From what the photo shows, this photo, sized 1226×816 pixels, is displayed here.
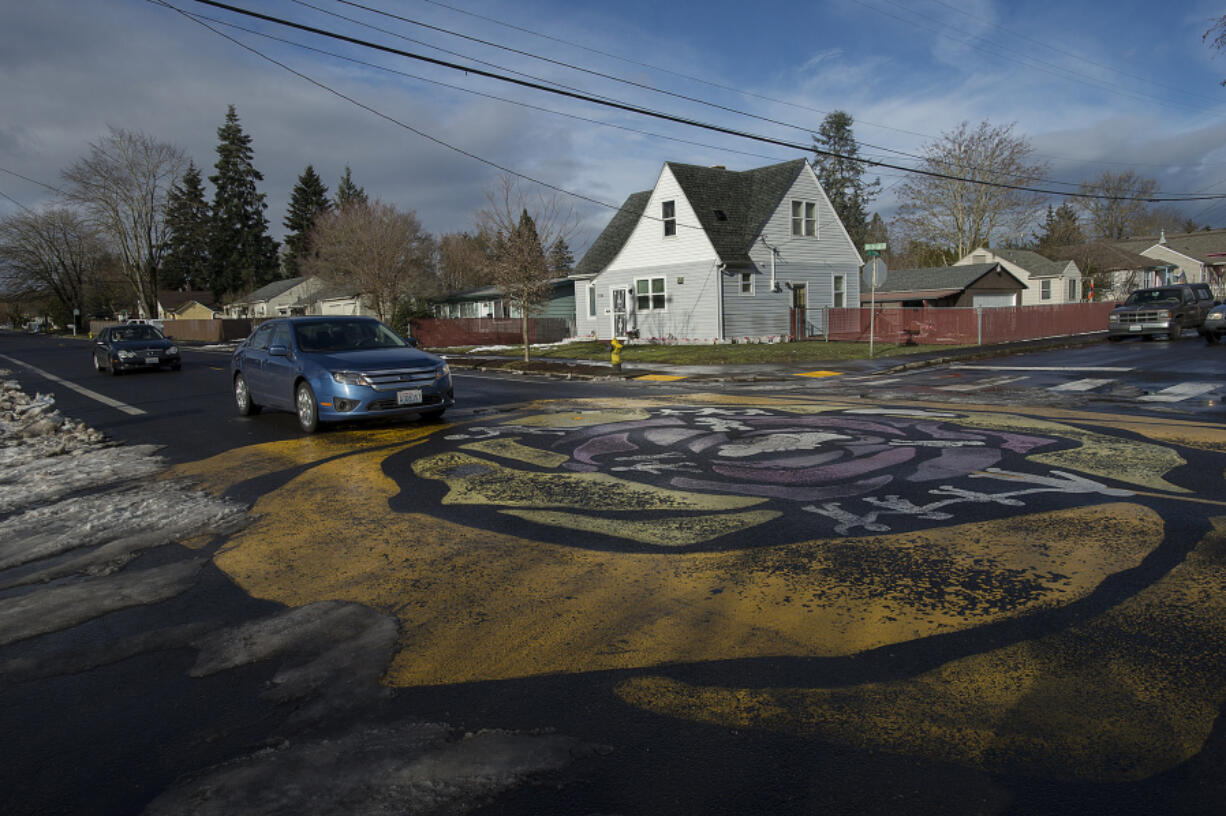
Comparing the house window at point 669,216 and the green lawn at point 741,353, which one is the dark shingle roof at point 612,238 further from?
the green lawn at point 741,353

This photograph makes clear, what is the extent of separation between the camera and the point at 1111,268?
53.8 meters

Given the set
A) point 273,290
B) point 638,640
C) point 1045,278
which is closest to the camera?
point 638,640

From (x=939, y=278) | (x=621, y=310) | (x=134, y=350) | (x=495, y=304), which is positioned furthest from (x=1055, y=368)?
(x=495, y=304)

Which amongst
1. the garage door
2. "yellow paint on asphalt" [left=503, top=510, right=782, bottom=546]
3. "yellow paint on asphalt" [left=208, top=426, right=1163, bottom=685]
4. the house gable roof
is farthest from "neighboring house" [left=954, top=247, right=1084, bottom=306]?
"yellow paint on asphalt" [left=208, top=426, right=1163, bottom=685]

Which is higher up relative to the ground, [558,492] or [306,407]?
[306,407]

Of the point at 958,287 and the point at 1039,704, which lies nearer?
the point at 1039,704

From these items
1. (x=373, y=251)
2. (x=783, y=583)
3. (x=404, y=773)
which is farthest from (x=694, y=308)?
(x=404, y=773)

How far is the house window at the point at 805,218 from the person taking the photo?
103 ft

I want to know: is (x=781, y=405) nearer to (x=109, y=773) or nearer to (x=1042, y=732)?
(x=1042, y=732)

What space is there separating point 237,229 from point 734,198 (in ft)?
249

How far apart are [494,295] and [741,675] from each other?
150ft

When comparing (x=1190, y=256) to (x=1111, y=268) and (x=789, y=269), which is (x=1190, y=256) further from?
(x=789, y=269)

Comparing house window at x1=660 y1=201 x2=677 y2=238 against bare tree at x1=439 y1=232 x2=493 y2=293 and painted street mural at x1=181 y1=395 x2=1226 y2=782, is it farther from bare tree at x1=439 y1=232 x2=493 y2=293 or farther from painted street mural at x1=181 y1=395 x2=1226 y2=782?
bare tree at x1=439 y1=232 x2=493 y2=293

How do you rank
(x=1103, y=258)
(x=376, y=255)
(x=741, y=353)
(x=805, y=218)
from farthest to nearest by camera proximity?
(x=1103, y=258), (x=376, y=255), (x=805, y=218), (x=741, y=353)
